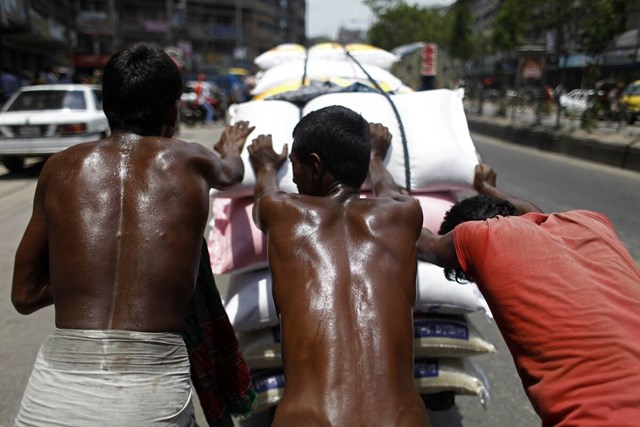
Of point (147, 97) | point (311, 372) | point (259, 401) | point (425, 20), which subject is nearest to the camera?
point (311, 372)

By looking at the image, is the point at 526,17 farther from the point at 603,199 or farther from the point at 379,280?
the point at 379,280

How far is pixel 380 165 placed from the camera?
2.37 meters

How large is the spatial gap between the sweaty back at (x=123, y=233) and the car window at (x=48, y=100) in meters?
8.42

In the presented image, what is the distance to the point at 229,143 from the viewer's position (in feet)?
7.74

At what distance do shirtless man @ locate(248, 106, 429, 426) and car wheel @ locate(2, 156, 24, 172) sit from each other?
8.91 m

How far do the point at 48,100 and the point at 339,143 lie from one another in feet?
29.4

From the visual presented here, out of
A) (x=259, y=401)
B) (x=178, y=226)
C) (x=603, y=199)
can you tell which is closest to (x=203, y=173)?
(x=178, y=226)

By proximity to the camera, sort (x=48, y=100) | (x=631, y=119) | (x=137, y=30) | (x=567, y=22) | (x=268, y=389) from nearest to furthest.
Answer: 1. (x=268, y=389)
2. (x=48, y=100)
3. (x=567, y=22)
4. (x=631, y=119)
5. (x=137, y=30)

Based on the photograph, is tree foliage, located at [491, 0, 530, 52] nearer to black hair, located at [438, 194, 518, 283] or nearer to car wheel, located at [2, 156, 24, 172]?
car wheel, located at [2, 156, 24, 172]

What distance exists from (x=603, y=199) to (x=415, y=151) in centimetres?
553

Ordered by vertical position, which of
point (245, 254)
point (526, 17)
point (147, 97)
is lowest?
point (245, 254)

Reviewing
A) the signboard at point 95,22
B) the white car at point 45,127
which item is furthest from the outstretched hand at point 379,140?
the signboard at point 95,22

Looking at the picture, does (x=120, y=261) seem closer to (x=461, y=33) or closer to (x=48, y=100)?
(x=48, y=100)

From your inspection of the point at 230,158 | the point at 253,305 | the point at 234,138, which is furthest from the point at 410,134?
the point at 253,305
